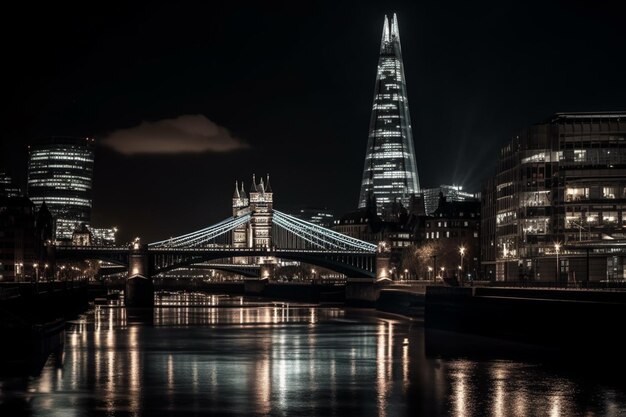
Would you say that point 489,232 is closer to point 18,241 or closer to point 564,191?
point 564,191

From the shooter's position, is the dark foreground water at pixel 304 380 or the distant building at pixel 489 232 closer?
the dark foreground water at pixel 304 380

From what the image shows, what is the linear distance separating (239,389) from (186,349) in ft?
70.2

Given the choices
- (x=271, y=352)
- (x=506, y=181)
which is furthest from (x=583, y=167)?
(x=271, y=352)

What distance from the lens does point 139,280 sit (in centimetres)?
15288

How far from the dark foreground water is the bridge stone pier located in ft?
233

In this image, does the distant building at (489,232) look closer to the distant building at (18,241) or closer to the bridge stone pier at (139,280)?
the bridge stone pier at (139,280)

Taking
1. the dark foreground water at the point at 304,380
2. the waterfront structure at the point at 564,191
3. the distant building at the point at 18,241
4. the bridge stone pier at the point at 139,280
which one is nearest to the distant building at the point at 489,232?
the waterfront structure at the point at 564,191

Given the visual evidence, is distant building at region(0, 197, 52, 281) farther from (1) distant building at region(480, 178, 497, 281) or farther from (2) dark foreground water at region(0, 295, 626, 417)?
(2) dark foreground water at region(0, 295, 626, 417)

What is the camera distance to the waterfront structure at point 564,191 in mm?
115750

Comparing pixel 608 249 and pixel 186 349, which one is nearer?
pixel 186 349

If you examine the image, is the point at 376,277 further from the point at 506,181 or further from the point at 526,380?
the point at 526,380

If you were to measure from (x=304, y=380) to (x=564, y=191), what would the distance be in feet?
250

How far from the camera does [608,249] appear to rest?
339 feet

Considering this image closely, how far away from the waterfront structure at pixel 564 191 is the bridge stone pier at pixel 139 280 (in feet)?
150
